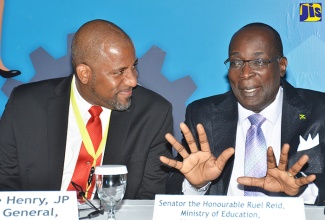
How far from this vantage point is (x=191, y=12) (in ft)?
11.2

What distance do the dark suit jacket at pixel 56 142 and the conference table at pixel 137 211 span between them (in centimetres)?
49

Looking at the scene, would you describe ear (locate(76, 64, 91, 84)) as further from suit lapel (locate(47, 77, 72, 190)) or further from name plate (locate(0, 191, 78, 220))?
name plate (locate(0, 191, 78, 220))

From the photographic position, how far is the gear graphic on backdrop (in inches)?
137

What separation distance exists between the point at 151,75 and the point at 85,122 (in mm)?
871

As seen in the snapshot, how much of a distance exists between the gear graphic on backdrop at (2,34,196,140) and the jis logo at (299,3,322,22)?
0.85m

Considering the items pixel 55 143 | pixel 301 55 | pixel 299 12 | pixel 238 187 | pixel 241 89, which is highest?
pixel 299 12

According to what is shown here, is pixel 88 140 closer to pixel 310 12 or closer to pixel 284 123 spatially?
pixel 284 123

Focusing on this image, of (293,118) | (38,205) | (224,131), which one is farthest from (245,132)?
(38,205)

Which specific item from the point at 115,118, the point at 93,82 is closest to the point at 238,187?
the point at 115,118

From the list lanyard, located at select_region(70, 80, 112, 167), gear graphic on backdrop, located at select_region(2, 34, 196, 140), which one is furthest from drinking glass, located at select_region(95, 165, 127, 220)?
gear graphic on backdrop, located at select_region(2, 34, 196, 140)

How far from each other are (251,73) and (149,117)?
0.60 m

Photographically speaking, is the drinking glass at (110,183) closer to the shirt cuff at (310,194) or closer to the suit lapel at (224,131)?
the shirt cuff at (310,194)

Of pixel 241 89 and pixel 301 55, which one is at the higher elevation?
pixel 301 55

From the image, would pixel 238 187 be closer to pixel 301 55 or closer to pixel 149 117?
pixel 149 117
